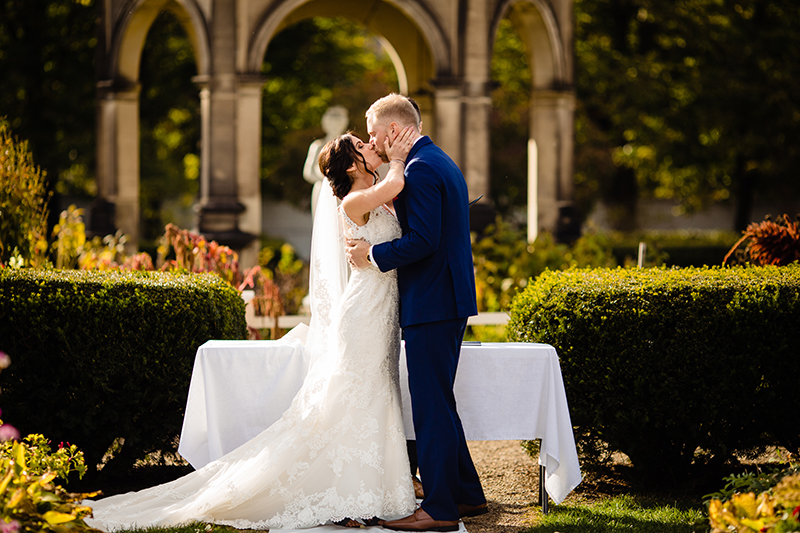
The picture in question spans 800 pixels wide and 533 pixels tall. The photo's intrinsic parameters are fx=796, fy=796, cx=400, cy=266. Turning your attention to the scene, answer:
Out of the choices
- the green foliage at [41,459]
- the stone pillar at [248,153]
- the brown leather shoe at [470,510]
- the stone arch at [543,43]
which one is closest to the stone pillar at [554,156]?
the stone arch at [543,43]

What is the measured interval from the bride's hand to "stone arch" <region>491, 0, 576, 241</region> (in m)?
7.11

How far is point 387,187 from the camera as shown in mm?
4082

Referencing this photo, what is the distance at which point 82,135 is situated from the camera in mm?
17469

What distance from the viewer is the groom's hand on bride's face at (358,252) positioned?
13.8 ft

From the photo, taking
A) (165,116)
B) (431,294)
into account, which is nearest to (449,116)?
(431,294)

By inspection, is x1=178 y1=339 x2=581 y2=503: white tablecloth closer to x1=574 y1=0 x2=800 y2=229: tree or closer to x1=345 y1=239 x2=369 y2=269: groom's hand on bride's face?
x1=345 y1=239 x2=369 y2=269: groom's hand on bride's face

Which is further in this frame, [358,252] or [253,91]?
[253,91]

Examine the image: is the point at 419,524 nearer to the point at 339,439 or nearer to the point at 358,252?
the point at 339,439

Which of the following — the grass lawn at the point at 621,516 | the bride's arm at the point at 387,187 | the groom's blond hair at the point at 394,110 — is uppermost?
the groom's blond hair at the point at 394,110

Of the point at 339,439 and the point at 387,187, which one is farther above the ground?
the point at 387,187

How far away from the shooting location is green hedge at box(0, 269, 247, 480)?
15.4ft

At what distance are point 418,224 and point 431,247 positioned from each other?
14cm

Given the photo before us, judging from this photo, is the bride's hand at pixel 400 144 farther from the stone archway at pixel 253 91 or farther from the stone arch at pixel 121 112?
the stone arch at pixel 121 112

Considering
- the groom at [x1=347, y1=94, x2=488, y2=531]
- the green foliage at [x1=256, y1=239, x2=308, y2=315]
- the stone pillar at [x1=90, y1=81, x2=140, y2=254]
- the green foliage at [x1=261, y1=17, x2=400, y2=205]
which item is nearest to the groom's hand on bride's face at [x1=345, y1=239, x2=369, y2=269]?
the groom at [x1=347, y1=94, x2=488, y2=531]
